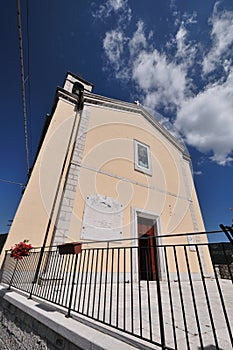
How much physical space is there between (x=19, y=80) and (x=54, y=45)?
243 centimetres

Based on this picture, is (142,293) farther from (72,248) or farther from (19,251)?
(19,251)

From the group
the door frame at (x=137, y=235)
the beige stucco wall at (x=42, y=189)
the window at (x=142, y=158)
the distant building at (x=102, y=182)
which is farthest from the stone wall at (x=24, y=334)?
the window at (x=142, y=158)

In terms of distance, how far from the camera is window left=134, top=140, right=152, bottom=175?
726cm

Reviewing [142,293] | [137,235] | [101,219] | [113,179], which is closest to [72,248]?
Answer: [142,293]

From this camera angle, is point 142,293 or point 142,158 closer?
point 142,293

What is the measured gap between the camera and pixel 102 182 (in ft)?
19.0

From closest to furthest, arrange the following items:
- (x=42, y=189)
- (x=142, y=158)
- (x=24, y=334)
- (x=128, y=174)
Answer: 1. (x=24, y=334)
2. (x=42, y=189)
3. (x=128, y=174)
4. (x=142, y=158)

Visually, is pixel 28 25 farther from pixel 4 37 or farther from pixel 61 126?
pixel 61 126

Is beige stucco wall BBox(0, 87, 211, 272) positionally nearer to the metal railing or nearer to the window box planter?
the metal railing

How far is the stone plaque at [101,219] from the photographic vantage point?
481 centimetres

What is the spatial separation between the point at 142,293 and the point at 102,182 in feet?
11.2

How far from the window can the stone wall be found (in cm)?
563

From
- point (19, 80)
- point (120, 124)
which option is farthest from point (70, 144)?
point (120, 124)

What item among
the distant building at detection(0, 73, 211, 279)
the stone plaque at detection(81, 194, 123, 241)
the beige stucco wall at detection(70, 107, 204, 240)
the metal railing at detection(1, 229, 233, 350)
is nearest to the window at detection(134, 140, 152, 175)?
the distant building at detection(0, 73, 211, 279)
